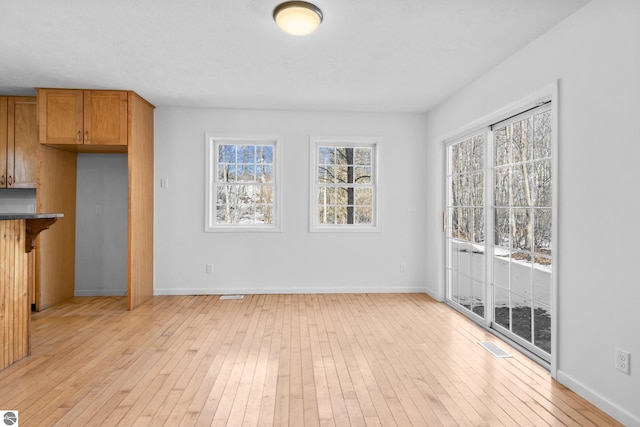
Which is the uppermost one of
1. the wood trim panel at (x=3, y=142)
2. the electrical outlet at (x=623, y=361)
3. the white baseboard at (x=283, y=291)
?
the wood trim panel at (x=3, y=142)

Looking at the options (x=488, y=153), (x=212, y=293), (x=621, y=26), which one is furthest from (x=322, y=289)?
(x=621, y=26)

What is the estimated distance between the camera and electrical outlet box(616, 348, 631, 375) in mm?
1972

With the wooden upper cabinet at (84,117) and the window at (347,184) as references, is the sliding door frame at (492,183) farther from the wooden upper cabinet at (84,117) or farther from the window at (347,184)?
the wooden upper cabinet at (84,117)

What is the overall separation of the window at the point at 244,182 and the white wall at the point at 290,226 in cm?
19

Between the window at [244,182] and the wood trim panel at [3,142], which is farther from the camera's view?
the window at [244,182]

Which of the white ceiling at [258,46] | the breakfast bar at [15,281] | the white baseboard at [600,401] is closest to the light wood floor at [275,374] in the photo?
the white baseboard at [600,401]

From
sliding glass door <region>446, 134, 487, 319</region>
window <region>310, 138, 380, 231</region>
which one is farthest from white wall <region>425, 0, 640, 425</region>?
window <region>310, 138, 380, 231</region>

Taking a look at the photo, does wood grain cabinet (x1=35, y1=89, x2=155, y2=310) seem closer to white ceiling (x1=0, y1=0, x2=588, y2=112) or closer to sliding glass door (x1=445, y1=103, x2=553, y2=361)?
white ceiling (x1=0, y1=0, x2=588, y2=112)

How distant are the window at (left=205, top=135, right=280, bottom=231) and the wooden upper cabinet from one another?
1.26 meters

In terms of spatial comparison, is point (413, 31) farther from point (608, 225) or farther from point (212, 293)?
point (212, 293)

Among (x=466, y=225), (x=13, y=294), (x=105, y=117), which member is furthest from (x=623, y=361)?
(x=105, y=117)

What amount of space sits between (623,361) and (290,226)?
3.73 metres

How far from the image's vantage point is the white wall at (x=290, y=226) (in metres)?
4.80

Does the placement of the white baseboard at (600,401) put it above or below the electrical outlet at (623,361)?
below
